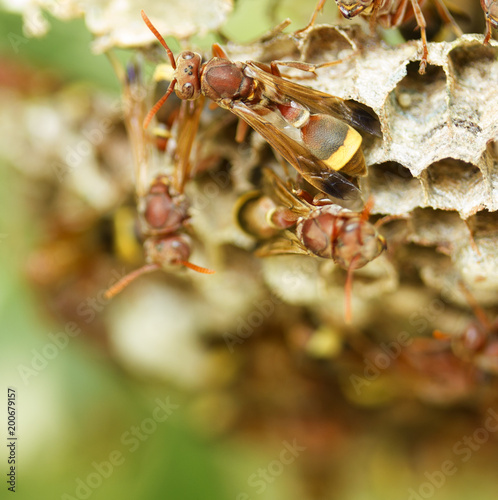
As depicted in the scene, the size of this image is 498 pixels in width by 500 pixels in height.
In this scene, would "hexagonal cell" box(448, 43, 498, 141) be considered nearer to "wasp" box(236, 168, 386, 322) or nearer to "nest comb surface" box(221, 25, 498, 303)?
"nest comb surface" box(221, 25, 498, 303)

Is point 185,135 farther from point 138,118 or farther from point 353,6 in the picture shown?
point 353,6

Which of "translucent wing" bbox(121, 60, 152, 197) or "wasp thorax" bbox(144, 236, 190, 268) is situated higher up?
"translucent wing" bbox(121, 60, 152, 197)

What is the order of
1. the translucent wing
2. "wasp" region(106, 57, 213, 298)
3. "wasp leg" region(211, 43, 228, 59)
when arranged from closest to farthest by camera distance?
"wasp leg" region(211, 43, 228, 59) → "wasp" region(106, 57, 213, 298) → the translucent wing

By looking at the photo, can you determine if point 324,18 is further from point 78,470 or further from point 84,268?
point 78,470

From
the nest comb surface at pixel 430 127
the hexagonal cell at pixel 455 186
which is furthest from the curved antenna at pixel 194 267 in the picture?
the hexagonal cell at pixel 455 186

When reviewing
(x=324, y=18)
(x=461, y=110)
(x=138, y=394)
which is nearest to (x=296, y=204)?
(x=461, y=110)

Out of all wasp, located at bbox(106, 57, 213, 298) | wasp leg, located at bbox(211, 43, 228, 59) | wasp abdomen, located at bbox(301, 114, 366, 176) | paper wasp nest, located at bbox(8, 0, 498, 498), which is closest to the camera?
wasp abdomen, located at bbox(301, 114, 366, 176)

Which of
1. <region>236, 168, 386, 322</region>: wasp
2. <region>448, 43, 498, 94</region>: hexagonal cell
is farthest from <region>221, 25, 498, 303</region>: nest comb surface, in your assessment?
<region>236, 168, 386, 322</region>: wasp
